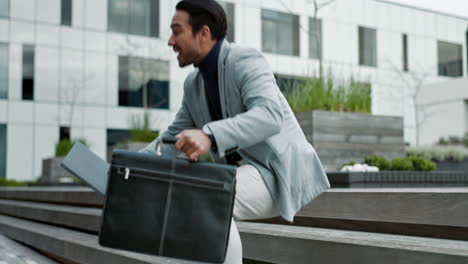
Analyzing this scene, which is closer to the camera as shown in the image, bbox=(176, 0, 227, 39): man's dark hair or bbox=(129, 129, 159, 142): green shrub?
bbox=(176, 0, 227, 39): man's dark hair

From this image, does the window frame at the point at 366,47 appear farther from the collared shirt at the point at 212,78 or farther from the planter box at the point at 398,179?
the collared shirt at the point at 212,78

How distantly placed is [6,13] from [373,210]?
22.2 meters

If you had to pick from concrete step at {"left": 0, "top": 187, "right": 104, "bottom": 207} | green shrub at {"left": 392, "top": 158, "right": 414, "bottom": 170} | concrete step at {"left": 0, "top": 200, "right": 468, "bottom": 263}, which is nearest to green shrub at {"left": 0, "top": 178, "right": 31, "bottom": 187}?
concrete step at {"left": 0, "top": 187, "right": 104, "bottom": 207}

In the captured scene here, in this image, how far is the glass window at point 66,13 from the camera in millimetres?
22422

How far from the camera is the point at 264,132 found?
1849 mm

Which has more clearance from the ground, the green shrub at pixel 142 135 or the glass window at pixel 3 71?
the glass window at pixel 3 71

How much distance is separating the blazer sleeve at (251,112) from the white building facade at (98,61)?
17.3 m

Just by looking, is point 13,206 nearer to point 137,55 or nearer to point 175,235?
point 175,235

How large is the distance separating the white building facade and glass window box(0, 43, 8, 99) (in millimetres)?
38

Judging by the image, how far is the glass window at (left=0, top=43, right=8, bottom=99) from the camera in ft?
69.7

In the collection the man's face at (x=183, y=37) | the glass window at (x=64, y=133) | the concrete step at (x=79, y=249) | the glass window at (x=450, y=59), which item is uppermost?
the glass window at (x=450, y=59)

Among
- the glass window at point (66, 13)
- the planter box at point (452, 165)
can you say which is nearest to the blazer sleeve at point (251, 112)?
the planter box at point (452, 165)

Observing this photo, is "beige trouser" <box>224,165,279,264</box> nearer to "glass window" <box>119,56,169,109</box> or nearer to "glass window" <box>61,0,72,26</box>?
"glass window" <box>119,56,169,109</box>

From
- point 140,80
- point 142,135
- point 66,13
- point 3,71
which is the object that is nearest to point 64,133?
point 3,71
